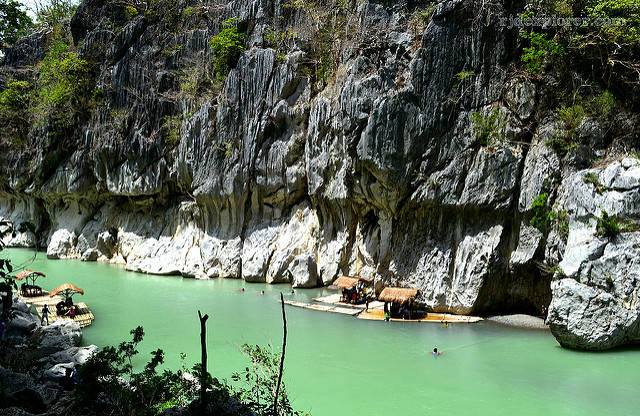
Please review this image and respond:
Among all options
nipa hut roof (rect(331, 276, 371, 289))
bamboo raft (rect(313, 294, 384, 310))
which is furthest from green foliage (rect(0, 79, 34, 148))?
nipa hut roof (rect(331, 276, 371, 289))

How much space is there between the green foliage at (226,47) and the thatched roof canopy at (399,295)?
20.5 meters

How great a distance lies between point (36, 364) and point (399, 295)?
13478 millimetres

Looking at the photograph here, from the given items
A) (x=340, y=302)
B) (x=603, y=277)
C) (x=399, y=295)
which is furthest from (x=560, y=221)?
(x=340, y=302)

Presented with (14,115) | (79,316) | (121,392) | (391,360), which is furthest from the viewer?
(14,115)

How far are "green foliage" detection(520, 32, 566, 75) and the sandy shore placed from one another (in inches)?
401

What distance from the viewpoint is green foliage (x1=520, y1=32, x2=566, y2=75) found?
19391mm

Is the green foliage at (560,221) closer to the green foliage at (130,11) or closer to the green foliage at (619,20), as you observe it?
the green foliage at (619,20)

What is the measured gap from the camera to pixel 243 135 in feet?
101

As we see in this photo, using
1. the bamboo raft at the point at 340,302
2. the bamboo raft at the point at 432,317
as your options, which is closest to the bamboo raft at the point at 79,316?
the bamboo raft at the point at 340,302

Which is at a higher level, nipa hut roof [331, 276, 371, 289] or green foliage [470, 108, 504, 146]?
green foliage [470, 108, 504, 146]

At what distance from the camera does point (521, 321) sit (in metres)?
19.2

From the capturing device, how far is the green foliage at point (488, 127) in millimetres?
20141

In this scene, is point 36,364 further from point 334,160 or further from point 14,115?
point 14,115

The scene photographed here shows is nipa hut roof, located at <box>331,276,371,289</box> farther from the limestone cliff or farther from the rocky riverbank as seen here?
the rocky riverbank
